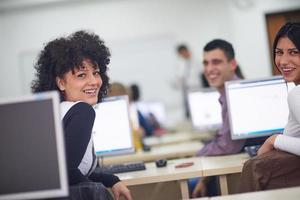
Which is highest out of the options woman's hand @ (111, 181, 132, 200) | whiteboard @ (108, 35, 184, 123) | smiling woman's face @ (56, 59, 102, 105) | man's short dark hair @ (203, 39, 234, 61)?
whiteboard @ (108, 35, 184, 123)

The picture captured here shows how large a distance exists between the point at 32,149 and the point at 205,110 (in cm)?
292

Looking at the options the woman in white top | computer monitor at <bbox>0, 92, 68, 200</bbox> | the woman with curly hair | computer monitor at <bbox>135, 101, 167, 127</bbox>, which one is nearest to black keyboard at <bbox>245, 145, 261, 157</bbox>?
the woman in white top

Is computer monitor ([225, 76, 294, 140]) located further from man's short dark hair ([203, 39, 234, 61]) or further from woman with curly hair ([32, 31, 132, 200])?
woman with curly hair ([32, 31, 132, 200])

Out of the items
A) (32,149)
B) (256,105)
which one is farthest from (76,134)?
(256,105)

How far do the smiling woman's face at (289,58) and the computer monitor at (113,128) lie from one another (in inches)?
45.1

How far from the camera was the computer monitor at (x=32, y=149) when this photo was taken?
1576 millimetres

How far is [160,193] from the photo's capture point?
3.04 metres

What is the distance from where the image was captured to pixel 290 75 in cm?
227

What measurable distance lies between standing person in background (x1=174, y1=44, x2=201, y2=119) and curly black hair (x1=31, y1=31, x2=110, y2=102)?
529 centimetres

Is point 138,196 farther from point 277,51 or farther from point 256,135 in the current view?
point 277,51

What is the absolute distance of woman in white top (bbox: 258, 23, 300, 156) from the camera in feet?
6.33

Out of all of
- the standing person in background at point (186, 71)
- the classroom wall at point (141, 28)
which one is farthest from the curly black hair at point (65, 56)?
the classroom wall at point (141, 28)

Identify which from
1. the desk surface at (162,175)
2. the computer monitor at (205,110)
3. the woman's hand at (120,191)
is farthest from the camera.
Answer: the computer monitor at (205,110)

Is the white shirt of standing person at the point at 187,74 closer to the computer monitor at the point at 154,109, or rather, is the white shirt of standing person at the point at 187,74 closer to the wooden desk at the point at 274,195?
the computer monitor at the point at 154,109
